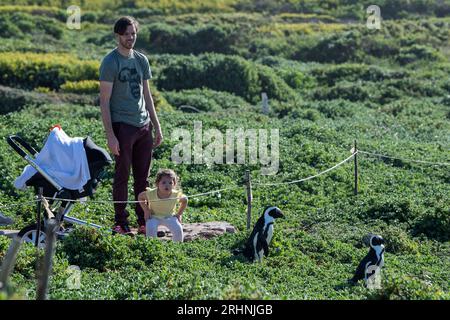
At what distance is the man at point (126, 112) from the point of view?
988cm

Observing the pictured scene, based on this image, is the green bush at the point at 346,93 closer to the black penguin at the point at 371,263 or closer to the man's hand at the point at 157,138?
the man's hand at the point at 157,138

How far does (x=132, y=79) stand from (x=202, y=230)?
1.99 meters

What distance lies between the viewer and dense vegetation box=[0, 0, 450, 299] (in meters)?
8.66

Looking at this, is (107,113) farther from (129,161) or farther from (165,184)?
(165,184)

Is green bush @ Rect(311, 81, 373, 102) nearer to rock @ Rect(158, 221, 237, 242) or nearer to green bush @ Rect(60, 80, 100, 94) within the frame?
green bush @ Rect(60, 80, 100, 94)

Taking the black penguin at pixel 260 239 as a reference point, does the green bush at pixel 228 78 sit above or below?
above

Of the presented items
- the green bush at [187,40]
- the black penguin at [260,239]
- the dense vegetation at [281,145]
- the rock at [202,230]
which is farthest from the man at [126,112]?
the green bush at [187,40]

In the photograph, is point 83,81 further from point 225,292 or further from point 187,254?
point 225,292

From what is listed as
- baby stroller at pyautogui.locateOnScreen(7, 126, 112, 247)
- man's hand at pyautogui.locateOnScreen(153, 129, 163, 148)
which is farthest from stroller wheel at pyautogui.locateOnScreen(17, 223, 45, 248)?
man's hand at pyautogui.locateOnScreen(153, 129, 163, 148)

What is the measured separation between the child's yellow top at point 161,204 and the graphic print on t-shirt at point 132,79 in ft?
3.59

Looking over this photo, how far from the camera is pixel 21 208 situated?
39.1ft

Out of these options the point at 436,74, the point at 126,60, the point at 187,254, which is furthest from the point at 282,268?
the point at 436,74

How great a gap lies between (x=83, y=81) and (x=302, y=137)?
9567 mm

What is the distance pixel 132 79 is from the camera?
1005cm
